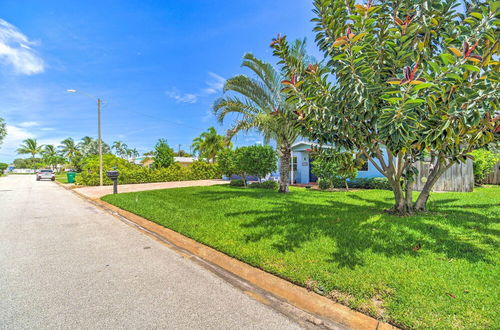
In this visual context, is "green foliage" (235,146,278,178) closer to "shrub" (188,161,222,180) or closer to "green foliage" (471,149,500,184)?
"green foliage" (471,149,500,184)

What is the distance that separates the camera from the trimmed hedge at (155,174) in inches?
782

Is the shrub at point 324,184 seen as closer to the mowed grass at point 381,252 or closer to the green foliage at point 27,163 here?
the mowed grass at point 381,252

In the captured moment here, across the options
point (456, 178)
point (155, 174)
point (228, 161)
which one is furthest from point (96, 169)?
point (456, 178)

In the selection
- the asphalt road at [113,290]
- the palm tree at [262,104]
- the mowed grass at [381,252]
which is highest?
the palm tree at [262,104]

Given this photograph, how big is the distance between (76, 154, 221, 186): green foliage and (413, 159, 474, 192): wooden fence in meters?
19.4

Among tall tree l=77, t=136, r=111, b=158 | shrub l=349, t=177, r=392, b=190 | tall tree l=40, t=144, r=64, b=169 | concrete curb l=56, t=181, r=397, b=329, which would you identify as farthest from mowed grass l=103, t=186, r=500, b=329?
tall tree l=40, t=144, r=64, b=169

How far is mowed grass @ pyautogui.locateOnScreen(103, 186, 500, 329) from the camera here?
2479 mm

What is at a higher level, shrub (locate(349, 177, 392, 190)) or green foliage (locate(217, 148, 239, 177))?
green foliage (locate(217, 148, 239, 177))

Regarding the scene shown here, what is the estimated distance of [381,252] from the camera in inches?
148

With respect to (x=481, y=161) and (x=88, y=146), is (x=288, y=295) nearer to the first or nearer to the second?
(x=481, y=161)

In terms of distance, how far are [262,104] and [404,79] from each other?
27.8ft

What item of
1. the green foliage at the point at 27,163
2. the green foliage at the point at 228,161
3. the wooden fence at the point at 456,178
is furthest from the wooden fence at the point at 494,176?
the green foliage at the point at 27,163

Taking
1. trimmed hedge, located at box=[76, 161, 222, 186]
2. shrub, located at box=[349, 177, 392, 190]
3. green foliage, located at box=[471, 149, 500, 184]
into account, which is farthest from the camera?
trimmed hedge, located at box=[76, 161, 222, 186]

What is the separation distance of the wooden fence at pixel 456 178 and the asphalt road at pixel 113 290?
10.8 metres
